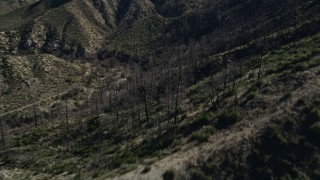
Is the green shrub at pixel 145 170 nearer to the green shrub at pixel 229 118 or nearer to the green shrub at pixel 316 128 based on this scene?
the green shrub at pixel 229 118

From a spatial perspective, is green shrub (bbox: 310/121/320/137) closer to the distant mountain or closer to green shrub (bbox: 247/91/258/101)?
green shrub (bbox: 247/91/258/101)

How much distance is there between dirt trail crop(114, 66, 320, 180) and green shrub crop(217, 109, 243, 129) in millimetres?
1448

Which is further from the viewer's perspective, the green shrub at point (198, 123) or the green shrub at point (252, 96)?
the green shrub at point (252, 96)

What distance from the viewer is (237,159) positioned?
37.4 m

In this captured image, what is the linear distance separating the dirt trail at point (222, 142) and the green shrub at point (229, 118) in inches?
57.0

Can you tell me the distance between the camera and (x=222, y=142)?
134 feet

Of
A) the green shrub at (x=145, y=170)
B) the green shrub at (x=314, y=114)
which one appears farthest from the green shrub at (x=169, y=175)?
the green shrub at (x=314, y=114)

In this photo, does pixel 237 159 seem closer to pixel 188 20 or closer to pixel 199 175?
pixel 199 175

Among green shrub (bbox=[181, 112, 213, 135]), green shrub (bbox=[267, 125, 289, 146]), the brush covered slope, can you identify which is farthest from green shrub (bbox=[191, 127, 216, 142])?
green shrub (bbox=[267, 125, 289, 146])

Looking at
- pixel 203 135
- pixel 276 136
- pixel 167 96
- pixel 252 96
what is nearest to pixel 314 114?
pixel 276 136

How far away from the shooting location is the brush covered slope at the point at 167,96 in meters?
39.2

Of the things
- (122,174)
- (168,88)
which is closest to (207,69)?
(168,88)

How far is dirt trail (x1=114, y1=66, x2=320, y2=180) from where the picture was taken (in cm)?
3891

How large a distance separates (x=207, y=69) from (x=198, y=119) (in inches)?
1753
